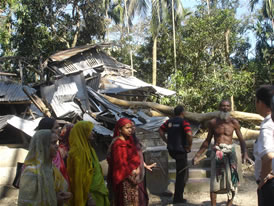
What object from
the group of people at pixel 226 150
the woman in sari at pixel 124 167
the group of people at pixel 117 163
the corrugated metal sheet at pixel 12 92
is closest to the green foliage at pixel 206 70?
the corrugated metal sheet at pixel 12 92

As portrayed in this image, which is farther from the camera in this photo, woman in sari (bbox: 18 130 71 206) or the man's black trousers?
the man's black trousers

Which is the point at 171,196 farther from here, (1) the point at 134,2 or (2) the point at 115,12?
(2) the point at 115,12

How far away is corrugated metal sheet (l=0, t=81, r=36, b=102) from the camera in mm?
9622

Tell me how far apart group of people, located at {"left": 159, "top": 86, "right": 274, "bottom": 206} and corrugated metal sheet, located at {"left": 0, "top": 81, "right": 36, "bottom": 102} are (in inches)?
217

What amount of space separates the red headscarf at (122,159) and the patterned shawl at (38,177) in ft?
3.99

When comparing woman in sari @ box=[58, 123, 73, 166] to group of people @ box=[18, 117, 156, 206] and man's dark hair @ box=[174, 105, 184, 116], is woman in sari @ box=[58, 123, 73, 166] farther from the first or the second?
man's dark hair @ box=[174, 105, 184, 116]

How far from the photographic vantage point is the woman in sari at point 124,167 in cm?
370

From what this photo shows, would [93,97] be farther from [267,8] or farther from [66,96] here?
[267,8]

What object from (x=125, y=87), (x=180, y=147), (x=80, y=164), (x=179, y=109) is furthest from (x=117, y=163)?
(x=125, y=87)

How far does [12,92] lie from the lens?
32.8 ft

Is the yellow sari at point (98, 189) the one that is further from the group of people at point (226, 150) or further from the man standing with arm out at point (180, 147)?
the man standing with arm out at point (180, 147)

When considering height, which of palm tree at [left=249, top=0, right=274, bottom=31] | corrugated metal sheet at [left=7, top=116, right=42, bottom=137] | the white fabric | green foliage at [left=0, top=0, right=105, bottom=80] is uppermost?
palm tree at [left=249, top=0, right=274, bottom=31]

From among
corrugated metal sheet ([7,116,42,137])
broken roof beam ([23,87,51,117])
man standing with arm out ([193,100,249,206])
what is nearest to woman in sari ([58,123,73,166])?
man standing with arm out ([193,100,249,206])

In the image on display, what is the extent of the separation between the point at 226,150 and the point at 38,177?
3232 millimetres
